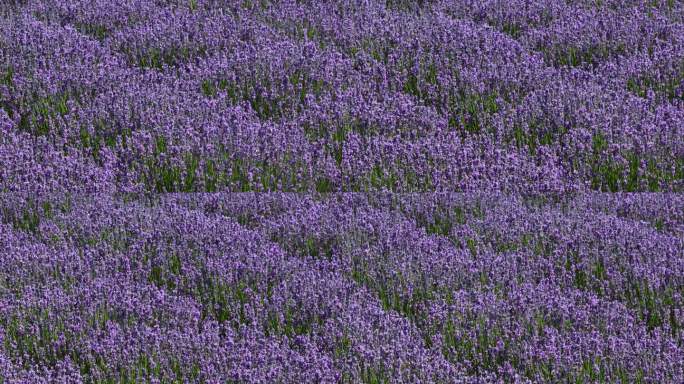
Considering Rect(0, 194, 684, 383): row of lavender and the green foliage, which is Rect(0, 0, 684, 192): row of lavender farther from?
Rect(0, 194, 684, 383): row of lavender

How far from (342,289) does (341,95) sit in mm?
1892

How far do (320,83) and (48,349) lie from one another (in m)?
2.64

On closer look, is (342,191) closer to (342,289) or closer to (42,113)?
(342,289)

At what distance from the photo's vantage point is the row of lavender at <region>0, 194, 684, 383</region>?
468 centimetres

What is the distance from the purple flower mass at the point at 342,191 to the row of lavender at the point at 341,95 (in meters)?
0.02

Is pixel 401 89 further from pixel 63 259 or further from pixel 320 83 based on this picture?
pixel 63 259

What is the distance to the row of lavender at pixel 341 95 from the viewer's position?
616 cm

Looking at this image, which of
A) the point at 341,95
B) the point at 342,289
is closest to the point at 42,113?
the point at 341,95

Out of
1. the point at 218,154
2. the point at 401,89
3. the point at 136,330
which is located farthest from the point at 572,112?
the point at 136,330

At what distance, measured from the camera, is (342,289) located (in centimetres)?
507

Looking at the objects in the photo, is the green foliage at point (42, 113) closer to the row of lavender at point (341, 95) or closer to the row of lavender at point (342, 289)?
the row of lavender at point (341, 95)

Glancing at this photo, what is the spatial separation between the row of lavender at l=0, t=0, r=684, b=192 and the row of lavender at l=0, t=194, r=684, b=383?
11.3 inches

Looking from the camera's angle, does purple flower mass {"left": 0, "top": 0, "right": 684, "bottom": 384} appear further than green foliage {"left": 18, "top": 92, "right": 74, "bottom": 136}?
No

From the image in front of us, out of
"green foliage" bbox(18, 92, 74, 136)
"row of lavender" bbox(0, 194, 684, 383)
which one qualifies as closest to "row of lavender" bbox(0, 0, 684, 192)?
"green foliage" bbox(18, 92, 74, 136)
